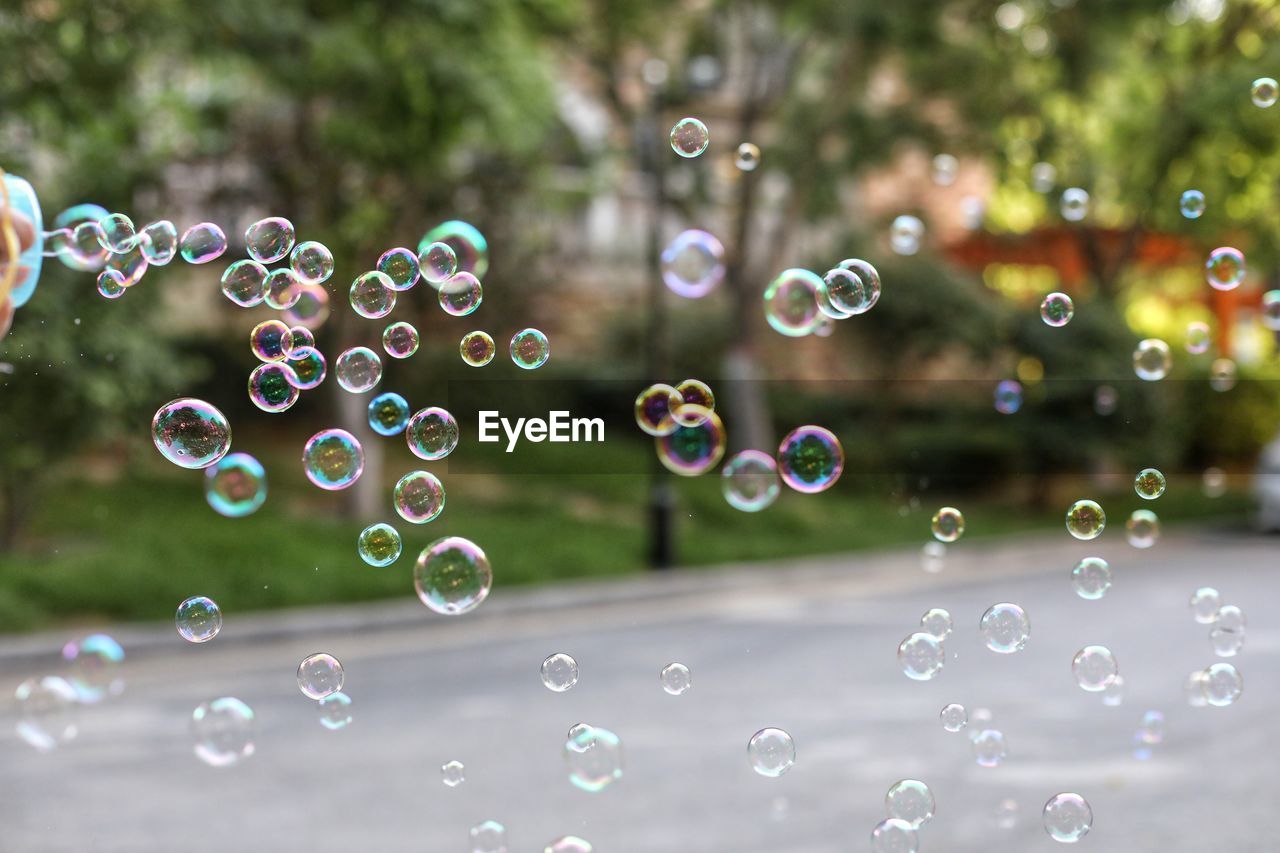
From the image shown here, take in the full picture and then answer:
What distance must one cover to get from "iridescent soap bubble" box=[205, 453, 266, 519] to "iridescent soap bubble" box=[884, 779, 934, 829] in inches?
84.7

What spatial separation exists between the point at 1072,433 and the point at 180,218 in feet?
32.8

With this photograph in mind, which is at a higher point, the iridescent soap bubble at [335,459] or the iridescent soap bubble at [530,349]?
the iridescent soap bubble at [530,349]

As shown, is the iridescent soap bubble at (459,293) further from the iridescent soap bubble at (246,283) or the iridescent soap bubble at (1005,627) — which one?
the iridescent soap bubble at (1005,627)

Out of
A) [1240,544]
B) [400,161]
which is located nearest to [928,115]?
[1240,544]

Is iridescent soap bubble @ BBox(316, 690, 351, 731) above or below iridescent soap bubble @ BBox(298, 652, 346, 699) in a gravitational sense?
below

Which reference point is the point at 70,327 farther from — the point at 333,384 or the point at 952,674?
the point at 952,674

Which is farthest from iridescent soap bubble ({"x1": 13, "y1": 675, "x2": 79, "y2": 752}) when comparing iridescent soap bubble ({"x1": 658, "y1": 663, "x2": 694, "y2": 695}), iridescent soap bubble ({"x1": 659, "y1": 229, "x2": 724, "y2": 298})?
iridescent soap bubble ({"x1": 659, "y1": 229, "x2": 724, "y2": 298})

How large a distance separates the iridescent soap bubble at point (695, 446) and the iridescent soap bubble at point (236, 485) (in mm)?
1619

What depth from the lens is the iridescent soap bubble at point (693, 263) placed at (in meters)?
5.56

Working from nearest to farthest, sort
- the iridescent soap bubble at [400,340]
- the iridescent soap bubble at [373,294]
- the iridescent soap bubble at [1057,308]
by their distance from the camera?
the iridescent soap bubble at [373,294] < the iridescent soap bubble at [400,340] < the iridescent soap bubble at [1057,308]

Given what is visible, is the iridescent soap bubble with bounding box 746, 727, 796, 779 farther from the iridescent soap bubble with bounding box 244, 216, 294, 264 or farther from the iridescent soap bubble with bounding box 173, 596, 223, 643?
the iridescent soap bubble with bounding box 244, 216, 294, 264

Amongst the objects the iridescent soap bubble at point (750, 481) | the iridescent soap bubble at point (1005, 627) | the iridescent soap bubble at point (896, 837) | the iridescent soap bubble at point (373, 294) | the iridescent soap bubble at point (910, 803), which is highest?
the iridescent soap bubble at point (373, 294)

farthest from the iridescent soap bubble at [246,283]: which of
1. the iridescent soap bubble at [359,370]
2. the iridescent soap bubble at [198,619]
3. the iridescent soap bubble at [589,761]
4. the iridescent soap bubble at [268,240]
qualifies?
the iridescent soap bubble at [589,761]

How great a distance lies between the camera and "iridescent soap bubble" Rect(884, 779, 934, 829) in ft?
13.1
